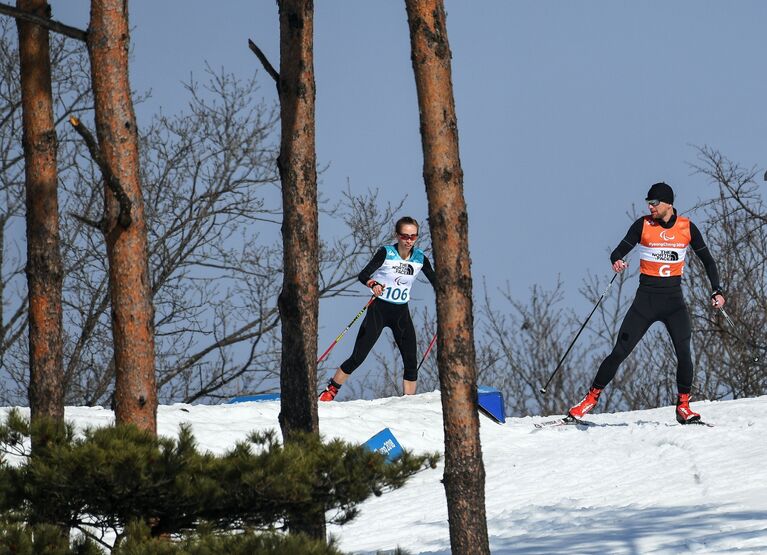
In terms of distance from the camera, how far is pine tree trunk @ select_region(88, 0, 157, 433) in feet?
24.0

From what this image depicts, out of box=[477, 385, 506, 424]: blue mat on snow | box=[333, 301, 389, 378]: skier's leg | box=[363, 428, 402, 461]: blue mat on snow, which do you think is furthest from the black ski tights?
box=[333, 301, 389, 378]: skier's leg

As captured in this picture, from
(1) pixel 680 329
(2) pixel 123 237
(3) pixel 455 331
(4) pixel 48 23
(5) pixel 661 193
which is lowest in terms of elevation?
(3) pixel 455 331

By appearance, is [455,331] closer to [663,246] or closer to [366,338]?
[663,246]

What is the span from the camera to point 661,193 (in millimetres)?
11828

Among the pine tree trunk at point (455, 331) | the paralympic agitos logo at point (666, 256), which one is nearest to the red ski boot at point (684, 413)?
the paralympic agitos logo at point (666, 256)

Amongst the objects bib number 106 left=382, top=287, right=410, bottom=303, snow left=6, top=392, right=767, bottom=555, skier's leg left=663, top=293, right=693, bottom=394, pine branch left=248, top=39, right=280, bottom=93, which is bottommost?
snow left=6, top=392, right=767, bottom=555

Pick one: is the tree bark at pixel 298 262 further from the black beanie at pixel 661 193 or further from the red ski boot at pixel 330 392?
the red ski boot at pixel 330 392

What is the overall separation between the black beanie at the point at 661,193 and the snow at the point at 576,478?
235 centimetres

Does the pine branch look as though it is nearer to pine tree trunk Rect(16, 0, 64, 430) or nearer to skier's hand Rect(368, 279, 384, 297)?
pine tree trunk Rect(16, 0, 64, 430)

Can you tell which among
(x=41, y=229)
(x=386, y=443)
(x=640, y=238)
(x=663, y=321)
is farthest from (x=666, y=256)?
(x=41, y=229)

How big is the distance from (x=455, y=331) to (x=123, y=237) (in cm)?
226

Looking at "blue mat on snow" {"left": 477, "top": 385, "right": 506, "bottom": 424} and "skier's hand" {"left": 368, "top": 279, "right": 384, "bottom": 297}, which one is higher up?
"skier's hand" {"left": 368, "top": 279, "right": 384, "bottom": 297}

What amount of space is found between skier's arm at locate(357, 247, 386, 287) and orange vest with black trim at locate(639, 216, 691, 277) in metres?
2.90

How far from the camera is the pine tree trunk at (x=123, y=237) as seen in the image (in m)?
7.31
